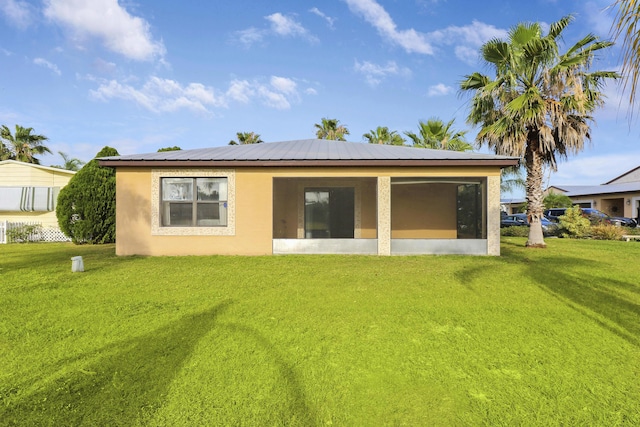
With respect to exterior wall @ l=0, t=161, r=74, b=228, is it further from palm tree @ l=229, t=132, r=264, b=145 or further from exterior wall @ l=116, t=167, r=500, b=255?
palm tree @ l=229, t=132, r=264, b=145

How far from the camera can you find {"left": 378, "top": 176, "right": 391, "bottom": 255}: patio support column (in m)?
9.91

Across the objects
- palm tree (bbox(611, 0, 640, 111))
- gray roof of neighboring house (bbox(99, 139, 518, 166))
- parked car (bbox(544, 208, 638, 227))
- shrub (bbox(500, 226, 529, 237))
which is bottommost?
shrub (bbox(500, 226, 529, 237))

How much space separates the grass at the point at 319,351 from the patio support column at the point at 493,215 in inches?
125

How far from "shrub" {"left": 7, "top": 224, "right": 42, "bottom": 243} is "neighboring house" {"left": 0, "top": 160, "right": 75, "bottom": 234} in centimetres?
49

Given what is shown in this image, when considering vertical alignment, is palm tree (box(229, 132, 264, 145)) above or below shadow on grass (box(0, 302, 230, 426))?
above

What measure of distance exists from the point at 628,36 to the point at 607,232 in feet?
58.7

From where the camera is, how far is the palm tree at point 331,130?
29.3 m

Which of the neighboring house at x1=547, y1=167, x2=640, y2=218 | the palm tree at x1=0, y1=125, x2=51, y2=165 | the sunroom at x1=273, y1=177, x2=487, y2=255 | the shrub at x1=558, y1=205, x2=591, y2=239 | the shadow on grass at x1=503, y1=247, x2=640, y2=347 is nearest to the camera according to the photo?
the shadow on grass at x1=503, y1=247, x2=640, y2=347

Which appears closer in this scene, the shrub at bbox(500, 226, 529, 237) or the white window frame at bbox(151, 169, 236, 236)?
the white window frame at bbox(151, 169, 236, 236)

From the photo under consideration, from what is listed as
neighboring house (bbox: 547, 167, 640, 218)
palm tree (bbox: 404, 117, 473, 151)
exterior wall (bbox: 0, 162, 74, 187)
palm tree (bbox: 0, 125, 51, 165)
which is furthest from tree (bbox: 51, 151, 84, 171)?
neighboring house (bbox: 547, 167, 640, 218)

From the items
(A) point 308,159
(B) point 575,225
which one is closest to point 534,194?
(B) point 575,225

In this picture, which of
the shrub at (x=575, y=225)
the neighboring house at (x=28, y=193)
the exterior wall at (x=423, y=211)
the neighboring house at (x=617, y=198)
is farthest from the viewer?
the neighboring house at (x=617, y=198)

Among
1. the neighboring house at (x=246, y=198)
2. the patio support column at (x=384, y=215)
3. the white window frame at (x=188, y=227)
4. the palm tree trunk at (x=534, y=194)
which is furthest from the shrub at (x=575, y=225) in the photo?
the white window frame at (x=188, y=227)

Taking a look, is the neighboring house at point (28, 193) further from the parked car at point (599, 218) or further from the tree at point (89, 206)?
the parked car at point (599, 218)
